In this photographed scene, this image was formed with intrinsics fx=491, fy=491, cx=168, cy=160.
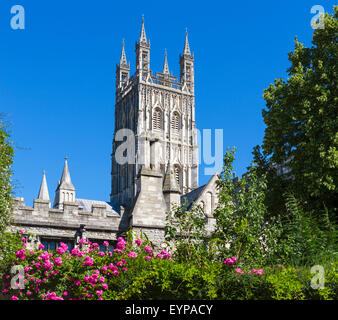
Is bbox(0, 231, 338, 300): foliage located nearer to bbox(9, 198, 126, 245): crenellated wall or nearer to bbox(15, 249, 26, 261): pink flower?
bbox(15, 249, 26, 261): pink flower

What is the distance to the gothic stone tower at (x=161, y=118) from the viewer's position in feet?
295

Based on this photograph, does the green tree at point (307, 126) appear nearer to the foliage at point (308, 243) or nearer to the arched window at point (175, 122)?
the foliage at point (308, 243)

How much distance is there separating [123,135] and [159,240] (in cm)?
7710

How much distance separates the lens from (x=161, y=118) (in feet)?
308

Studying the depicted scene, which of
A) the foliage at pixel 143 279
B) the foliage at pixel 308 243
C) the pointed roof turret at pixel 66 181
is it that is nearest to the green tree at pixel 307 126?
the foliage at pixel 308 243

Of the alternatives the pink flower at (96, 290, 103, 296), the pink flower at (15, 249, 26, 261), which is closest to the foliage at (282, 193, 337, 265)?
the pink flower at (96, 290, 103, 296)

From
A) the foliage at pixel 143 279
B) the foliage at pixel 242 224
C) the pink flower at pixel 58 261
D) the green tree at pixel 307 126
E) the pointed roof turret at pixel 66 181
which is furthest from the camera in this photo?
the pointed roof turret at pixel 66 181

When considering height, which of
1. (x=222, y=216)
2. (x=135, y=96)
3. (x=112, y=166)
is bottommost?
(x=222, y=216)

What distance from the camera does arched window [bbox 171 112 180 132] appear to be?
94562 mm

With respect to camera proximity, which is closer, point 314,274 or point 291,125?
point 314,274

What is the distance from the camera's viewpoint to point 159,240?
17.0m
